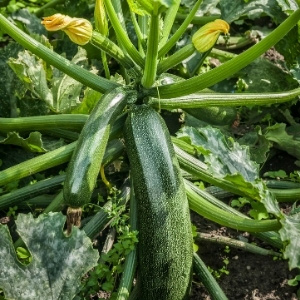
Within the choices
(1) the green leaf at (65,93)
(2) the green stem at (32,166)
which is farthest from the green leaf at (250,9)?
(2) the green stem at (32,166)

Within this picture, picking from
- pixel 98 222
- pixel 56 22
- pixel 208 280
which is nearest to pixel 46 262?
pixel 98 222

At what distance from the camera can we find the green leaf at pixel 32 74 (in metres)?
2.87

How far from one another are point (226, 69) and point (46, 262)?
0.96 meters

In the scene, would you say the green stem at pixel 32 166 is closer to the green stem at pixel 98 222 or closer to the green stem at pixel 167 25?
the green stem at pixel 98 222

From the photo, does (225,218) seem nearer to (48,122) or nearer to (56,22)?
(48,122)

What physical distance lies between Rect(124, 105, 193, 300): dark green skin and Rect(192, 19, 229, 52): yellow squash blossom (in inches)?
16.1

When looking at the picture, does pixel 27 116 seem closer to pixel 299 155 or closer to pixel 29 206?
pixel 29 206

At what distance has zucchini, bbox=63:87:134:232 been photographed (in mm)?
2377

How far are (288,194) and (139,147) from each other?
0.68 m

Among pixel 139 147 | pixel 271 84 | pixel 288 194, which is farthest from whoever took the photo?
pixel 271 84

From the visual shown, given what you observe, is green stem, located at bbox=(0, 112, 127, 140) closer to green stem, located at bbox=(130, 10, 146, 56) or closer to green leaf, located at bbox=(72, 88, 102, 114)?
green leaf, located at bbox=(72, 88, 102, 114)

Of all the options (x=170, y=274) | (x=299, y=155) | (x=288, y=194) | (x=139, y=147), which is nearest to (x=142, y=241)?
(x=170, y=274)

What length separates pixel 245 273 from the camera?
2873 mm

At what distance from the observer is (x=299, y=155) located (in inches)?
128
